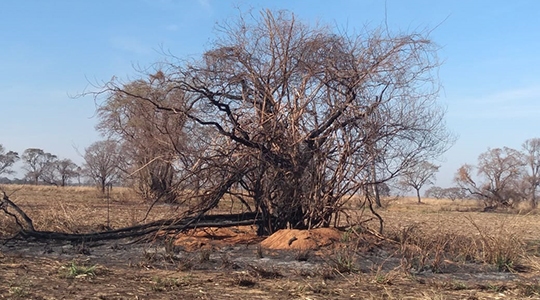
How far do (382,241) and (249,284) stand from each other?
5059 millimetres

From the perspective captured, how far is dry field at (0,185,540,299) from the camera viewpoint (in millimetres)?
7137

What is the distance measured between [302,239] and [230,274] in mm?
3271

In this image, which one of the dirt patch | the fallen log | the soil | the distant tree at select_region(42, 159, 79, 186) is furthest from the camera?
the distant tree at select_region(42, 159, 79, 186)

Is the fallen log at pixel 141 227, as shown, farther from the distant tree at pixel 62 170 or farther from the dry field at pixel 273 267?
the distant tree at pixel 62 170

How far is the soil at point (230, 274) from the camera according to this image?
7008 mm

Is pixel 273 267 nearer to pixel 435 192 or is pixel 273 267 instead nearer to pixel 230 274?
pixel 230 274

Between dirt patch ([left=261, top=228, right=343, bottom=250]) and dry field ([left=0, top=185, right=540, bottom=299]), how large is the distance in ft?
0.08

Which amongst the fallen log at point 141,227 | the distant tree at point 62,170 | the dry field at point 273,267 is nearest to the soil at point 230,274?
the dry field at point 273,267

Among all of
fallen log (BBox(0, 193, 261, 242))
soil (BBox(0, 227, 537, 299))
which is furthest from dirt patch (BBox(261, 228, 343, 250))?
fallen log (BBox(0, 193, 261, 242))

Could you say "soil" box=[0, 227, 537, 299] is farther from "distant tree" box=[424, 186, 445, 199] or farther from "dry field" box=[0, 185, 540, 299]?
"distant tree" box=[424, 186, 445, 199]

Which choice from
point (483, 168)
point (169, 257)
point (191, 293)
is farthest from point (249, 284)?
point (483, 168)

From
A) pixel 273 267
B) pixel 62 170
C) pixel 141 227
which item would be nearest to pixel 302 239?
pixel 273 267

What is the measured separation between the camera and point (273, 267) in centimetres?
881

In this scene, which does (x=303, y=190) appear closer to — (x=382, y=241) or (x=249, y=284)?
(x=382, y=241)
